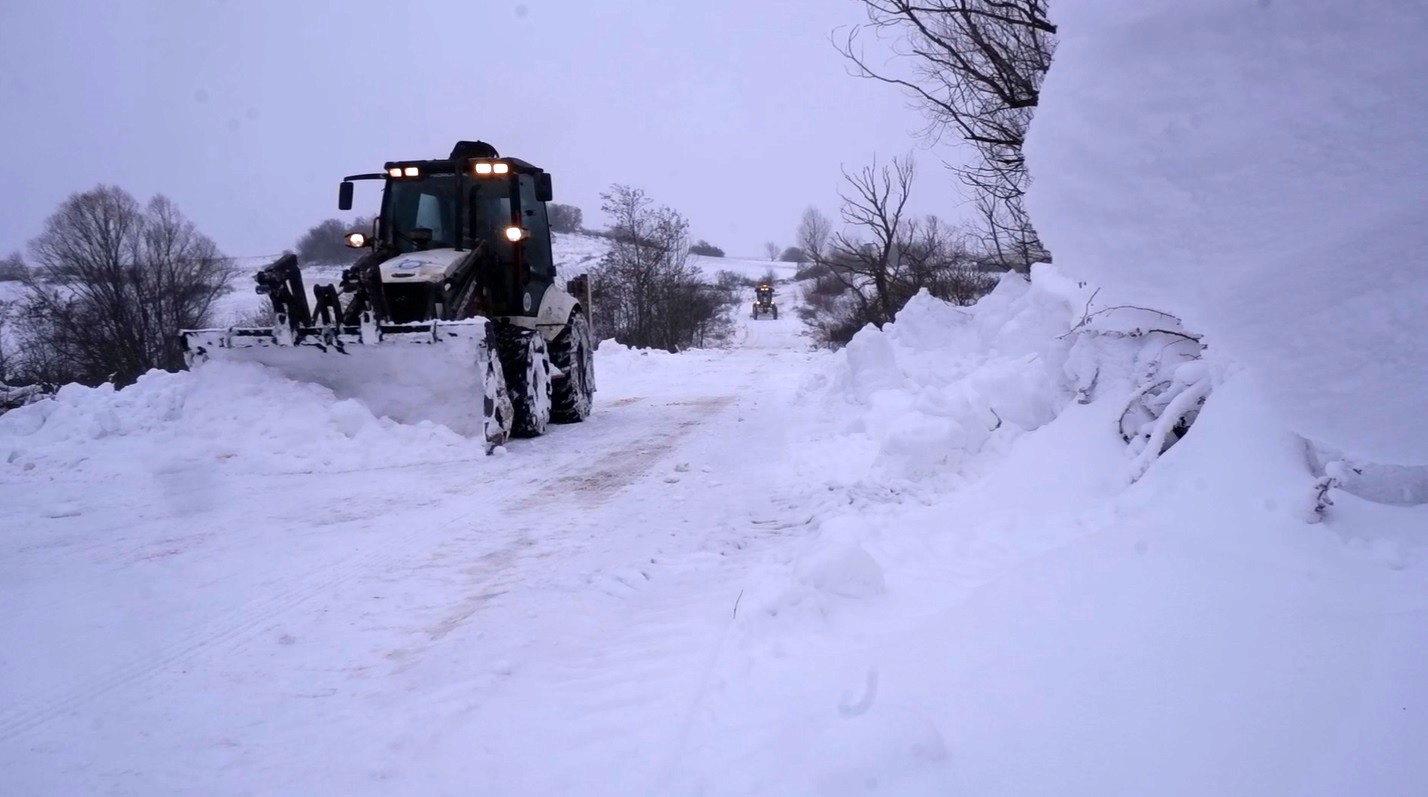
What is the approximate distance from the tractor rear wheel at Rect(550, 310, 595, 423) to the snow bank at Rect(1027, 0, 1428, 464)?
24.4ft

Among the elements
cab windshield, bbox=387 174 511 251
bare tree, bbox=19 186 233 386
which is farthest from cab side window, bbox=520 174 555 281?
bare tree, bbox=19 186 233 386

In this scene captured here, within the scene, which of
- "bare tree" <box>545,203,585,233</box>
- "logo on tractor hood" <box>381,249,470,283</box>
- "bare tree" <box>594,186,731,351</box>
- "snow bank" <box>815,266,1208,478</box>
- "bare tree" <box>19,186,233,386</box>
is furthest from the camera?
"bare tree" <box>545,203,585,233</box>

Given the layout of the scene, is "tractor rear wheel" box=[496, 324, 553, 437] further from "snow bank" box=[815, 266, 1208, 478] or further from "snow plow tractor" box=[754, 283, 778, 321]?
"snow plow tractor" box=[754, 283, 778, 321]

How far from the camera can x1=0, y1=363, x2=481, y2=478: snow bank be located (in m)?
6.32

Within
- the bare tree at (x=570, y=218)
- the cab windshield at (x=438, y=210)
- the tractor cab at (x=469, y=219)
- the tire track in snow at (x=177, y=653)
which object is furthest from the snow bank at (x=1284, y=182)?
the bare tree at (x=570, y=218)

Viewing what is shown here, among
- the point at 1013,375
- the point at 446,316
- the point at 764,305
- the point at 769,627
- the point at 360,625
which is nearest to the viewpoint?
the point at 769,627

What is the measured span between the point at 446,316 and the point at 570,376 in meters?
2.06

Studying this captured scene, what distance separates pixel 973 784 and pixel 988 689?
40 centimetres

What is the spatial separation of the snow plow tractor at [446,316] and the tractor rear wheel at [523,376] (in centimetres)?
1

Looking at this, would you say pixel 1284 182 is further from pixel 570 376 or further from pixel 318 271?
pixel 318 271

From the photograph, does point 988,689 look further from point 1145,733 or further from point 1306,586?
point 1306,586

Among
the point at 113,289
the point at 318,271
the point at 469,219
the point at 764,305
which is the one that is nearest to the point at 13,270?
the point at 113,289

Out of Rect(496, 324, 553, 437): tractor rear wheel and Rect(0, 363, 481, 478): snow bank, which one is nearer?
Rect(0, 363, 481, 478): snow bank

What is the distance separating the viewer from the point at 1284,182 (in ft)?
7.25
